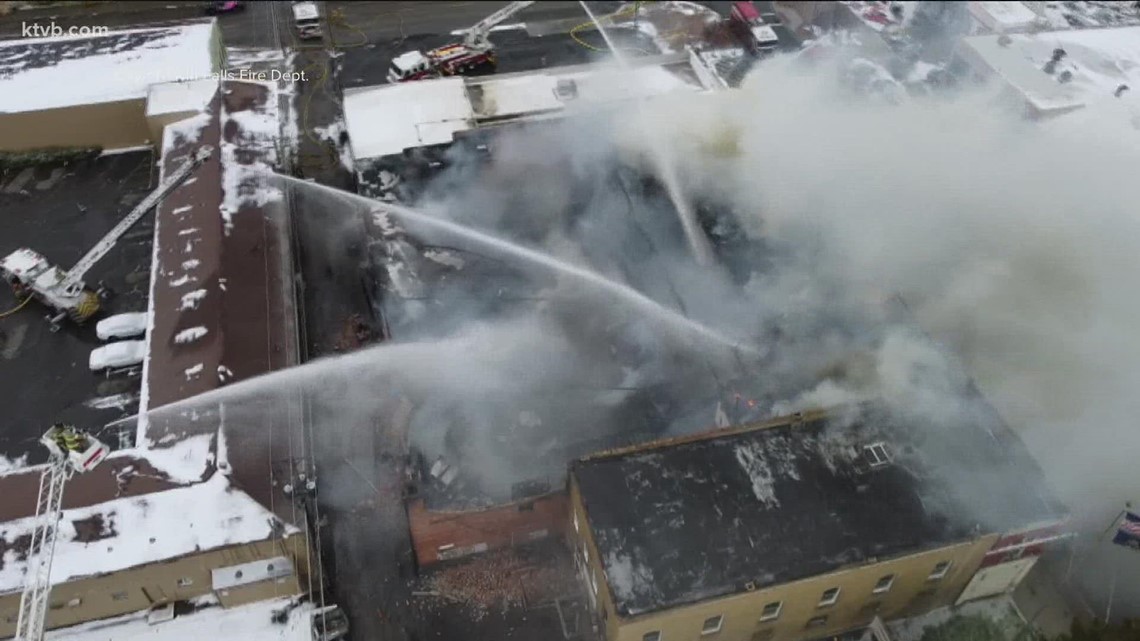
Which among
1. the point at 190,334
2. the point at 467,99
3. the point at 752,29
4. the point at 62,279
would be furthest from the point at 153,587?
the point at 752,29

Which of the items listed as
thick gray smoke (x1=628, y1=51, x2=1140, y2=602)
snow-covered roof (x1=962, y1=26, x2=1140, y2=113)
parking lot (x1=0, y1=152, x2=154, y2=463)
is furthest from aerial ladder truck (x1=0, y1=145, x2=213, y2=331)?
snow-covered roof (x1=962, y1=26, x2=1140, y2=113)

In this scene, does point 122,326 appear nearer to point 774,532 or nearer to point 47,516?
point 47,516

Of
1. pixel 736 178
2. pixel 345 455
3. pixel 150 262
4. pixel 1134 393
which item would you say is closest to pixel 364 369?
pixel 345 455

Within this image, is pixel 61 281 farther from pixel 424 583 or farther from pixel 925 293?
pixel 925 293

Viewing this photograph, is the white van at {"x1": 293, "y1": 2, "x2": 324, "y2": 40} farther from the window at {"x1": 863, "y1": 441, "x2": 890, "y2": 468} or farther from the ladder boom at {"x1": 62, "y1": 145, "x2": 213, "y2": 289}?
the window at {"x1": 863, "y1": 441, "x2": 890, "y2": 468}

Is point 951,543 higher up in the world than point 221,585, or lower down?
higher up

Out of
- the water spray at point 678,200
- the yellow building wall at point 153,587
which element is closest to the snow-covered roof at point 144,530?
the yellow building wall at point 153,587
